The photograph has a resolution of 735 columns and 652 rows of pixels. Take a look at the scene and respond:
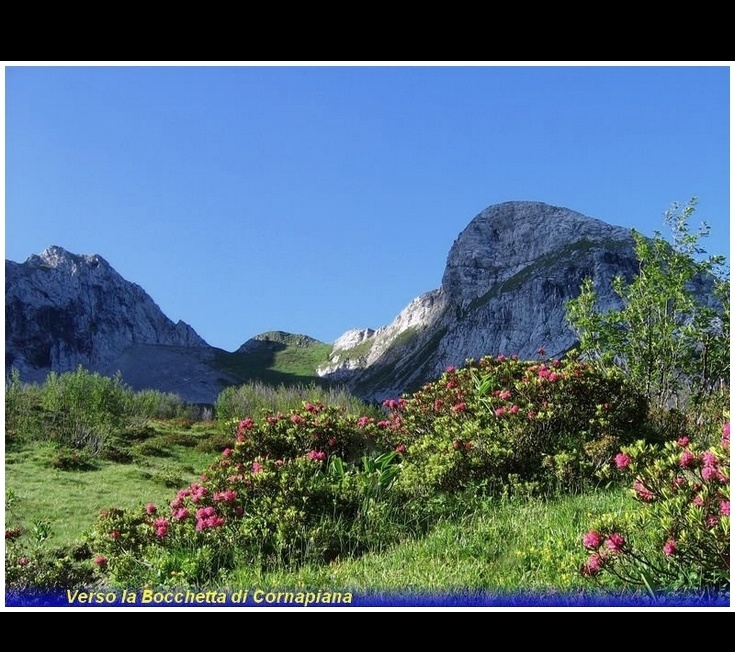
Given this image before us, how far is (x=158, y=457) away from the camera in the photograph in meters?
22.6

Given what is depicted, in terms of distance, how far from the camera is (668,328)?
1157cm

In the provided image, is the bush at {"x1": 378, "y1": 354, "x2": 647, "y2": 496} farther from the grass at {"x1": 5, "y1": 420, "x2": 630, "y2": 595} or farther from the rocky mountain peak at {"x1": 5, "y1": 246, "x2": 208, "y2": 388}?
the rocky mountain peak at {"x1": 5, "y1": 246, "x2": 208, "y2": 388}

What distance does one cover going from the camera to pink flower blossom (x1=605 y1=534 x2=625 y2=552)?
405 cm

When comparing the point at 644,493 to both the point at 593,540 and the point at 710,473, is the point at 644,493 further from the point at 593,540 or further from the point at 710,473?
the point at 593,540

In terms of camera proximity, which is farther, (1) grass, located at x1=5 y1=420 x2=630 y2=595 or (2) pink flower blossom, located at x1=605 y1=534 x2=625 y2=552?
(1) grass, located at x1=5 y1=420 x2=630 y2=595

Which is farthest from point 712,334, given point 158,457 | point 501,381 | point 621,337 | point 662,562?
point 158,457

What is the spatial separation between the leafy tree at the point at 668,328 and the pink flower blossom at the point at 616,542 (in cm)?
822

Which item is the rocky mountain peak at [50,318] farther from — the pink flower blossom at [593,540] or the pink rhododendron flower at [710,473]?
the pink rhododendron flower at [710,473]

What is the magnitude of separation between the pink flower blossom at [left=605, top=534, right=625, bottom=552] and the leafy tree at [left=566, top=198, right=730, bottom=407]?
822cm

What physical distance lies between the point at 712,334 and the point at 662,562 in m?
8.73

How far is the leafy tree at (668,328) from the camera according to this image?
11.7m

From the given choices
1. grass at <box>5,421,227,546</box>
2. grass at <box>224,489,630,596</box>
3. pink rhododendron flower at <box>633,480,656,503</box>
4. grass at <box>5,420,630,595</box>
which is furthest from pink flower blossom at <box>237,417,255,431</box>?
pink rhododendron flower at <box>633,480,656,503</box>

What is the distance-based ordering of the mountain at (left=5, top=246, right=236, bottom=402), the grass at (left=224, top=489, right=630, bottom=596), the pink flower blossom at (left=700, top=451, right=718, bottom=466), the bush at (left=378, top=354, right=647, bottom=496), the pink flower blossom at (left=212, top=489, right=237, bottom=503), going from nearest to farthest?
the pink flower blossom at (left=700, top=451, right=718, bottom=466), the grass at (left=224, top=489, right=630, bottom=596), the pink flower blossom at (left=212, top=489, right=237, bottom=503), the bush at (left=378, top=354, right=647, bottom=496), the mountain at (left=5, top=246, right=236, bottom=402)
